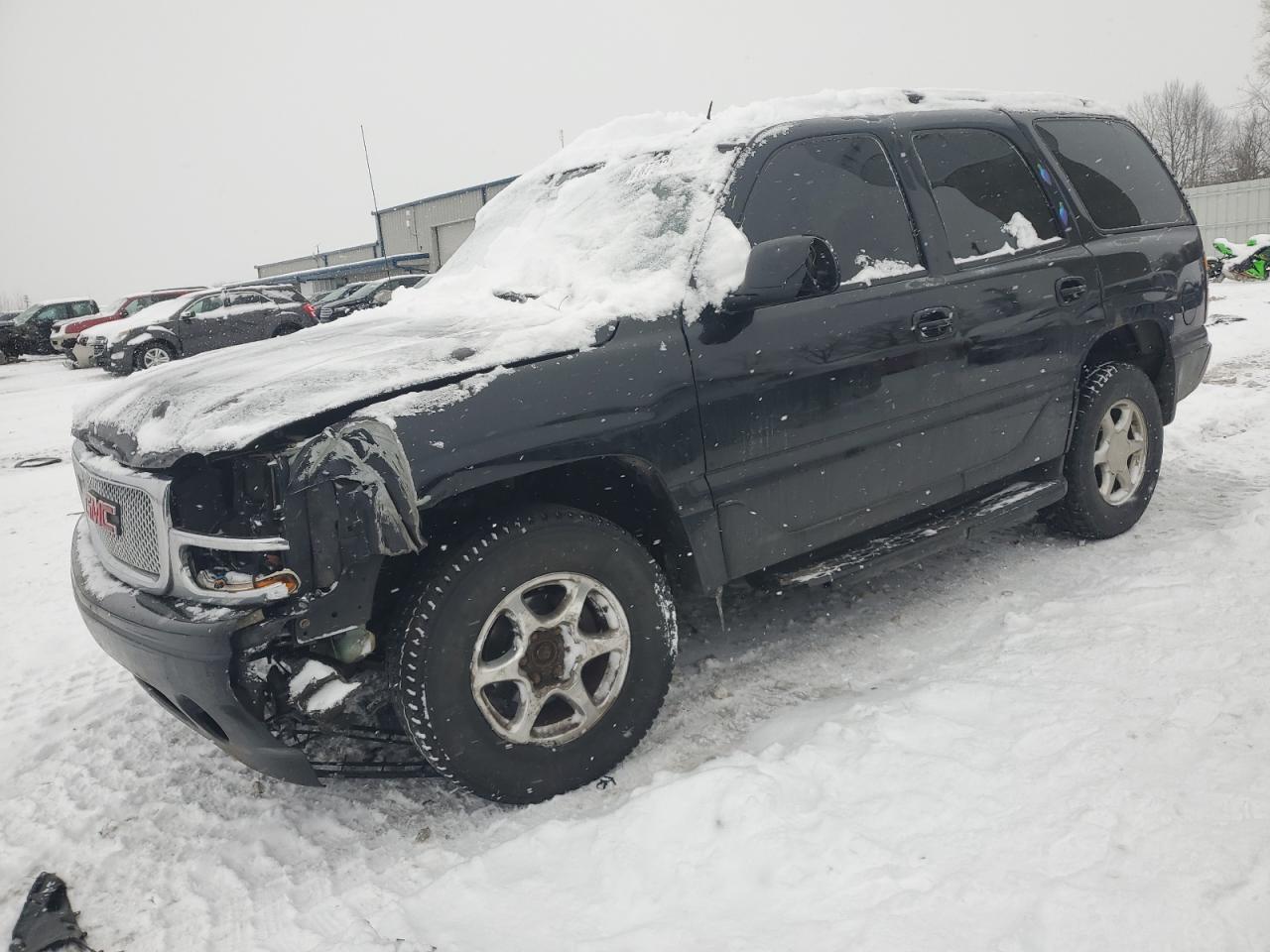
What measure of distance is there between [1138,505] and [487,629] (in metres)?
3.47

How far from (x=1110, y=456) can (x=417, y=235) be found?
137 feet

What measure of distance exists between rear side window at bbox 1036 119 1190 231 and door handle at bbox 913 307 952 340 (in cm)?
128

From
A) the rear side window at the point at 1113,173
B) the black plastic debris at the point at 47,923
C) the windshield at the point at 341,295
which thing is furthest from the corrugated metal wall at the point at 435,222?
the black plastic debris at the point at 47,923

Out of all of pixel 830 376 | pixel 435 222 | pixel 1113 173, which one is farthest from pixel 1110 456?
pixel 435 222

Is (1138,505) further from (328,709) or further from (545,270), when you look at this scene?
(328,709)

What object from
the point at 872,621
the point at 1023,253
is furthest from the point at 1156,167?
the point at 872,621

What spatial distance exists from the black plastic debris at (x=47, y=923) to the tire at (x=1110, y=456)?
13.2 ft

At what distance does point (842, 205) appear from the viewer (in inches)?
125

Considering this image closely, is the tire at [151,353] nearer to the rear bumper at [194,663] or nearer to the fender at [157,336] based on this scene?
the fender at [157,336]

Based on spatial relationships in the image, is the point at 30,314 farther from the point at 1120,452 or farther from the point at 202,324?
the point at 1120,452

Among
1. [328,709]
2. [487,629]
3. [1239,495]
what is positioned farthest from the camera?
[1239,495]

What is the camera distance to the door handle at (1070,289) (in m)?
3.71

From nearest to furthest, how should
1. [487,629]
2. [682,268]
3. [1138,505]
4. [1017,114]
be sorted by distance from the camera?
[487,629], [682,268], [1017,114], [1138,505]

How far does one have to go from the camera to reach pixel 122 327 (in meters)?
15.9
